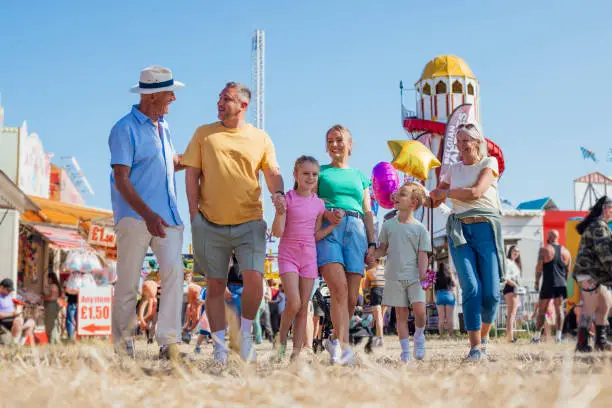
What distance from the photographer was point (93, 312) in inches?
601

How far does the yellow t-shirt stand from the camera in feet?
18.6

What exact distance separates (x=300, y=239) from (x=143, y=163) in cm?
126

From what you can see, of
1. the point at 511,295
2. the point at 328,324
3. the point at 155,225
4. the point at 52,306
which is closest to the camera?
the point at 155,225

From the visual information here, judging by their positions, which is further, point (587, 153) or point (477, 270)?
point (587, 153)

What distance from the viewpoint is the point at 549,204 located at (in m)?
40.8

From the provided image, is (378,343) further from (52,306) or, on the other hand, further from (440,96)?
(440,96)

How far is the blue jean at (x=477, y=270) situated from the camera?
6.30 meters

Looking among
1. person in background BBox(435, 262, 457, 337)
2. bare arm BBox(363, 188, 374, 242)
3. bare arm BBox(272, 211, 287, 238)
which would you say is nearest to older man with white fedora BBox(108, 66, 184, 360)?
bare arm BBox(272, 211, 287, 238)

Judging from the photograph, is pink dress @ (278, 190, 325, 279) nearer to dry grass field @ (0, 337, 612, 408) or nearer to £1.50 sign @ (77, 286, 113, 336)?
dry grass field @ (0, 337, 612, 408)

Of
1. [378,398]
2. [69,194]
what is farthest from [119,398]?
[69,194]

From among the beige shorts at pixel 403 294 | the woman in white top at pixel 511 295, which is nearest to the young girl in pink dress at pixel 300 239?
the beige shorts at pixel 403 294

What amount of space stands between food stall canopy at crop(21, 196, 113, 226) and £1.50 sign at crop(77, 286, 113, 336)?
8.50 meters

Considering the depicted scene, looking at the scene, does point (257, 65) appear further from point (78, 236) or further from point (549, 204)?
point (78, 236)

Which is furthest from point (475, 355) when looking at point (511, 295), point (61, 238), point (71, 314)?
point (61, 238)
